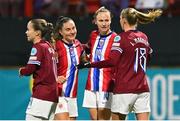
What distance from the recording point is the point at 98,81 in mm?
9500

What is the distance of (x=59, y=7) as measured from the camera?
13.9 m

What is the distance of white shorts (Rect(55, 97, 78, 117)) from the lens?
9.35m

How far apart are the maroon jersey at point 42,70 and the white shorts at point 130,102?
2.57ft

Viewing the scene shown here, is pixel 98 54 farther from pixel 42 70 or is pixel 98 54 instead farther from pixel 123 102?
pixel 42 70

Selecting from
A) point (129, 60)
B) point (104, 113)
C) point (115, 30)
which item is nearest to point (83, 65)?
point (129, 60)

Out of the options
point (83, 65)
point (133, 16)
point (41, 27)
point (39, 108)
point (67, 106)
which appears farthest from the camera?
point (67, 106)

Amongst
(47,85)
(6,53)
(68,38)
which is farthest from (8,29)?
(47,85)

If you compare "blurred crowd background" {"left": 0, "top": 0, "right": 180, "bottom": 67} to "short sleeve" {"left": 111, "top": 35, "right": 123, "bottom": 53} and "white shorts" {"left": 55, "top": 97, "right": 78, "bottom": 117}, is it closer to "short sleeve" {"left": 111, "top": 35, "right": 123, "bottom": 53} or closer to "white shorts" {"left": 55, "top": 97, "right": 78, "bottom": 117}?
"white shorts" {"left": 55, "top": 97, "right": 78, "bottom": 117}

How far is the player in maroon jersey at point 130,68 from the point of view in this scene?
8.62 metres

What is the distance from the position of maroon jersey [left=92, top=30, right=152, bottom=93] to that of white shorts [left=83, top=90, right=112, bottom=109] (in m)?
0.76

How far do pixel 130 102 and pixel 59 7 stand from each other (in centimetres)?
560

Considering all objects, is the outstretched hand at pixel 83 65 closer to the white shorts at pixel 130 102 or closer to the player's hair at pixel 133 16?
the white shorts at pixel 130 102

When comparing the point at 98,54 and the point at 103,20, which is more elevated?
the point at 103,20

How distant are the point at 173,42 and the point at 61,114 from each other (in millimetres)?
4570
